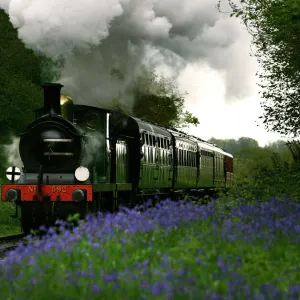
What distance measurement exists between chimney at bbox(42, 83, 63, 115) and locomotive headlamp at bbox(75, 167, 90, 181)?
1.57 metres

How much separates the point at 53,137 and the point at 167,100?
164 feet

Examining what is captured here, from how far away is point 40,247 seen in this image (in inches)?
320

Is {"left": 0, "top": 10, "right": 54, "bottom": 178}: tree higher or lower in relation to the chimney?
higher

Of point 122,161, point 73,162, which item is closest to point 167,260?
point 73,162

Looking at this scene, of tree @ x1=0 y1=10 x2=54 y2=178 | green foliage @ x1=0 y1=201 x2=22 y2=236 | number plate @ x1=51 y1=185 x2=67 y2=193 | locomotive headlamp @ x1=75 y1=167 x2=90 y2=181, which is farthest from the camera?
tree @ x1=0 y1=10 x2=54 y2=178

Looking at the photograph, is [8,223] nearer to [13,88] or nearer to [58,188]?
[58,188]

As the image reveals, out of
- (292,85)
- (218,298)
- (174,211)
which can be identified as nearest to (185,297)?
(218,298)

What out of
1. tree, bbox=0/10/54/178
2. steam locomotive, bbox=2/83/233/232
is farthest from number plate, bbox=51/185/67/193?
tree, bbox=0/10/54/178

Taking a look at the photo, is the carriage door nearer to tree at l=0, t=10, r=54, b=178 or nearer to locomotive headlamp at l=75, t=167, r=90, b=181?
locomotive headlamp at l=75, t=167, r=90, b=181

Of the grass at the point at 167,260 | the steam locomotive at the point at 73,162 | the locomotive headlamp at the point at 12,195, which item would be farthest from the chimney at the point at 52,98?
the grass at the point at 167,260

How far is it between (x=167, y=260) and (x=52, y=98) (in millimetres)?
9820

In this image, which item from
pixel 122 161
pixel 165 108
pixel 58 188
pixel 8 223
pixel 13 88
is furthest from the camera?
pixel 165 108

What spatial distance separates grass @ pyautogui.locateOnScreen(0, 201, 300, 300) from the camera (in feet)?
19.5

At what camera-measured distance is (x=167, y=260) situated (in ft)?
22.8
